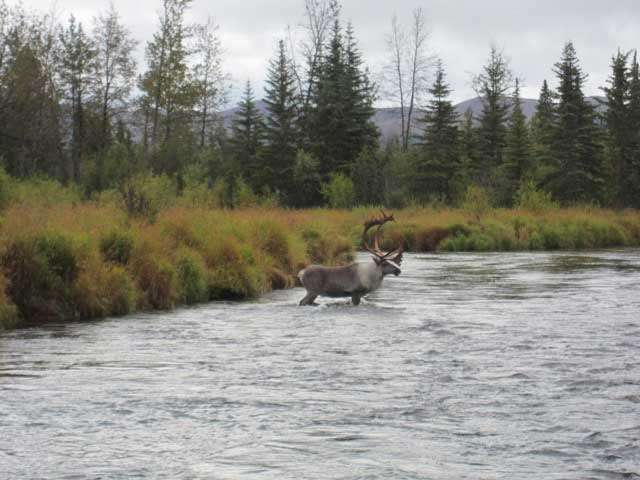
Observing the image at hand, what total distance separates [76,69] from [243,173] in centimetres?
1317

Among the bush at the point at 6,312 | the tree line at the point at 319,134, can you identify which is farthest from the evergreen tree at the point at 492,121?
the bush at the point at 6,312

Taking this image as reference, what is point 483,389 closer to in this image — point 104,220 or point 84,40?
point 104,220

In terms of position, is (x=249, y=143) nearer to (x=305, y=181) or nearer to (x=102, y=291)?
(x=305, y=181)

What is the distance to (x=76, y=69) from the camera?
44.8m

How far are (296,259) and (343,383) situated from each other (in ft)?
37.0

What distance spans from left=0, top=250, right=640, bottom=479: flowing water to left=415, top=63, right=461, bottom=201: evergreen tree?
1527 inches

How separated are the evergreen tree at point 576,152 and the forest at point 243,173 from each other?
10cm

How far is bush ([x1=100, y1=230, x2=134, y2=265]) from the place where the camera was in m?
14.5

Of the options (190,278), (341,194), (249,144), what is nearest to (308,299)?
(190,278)

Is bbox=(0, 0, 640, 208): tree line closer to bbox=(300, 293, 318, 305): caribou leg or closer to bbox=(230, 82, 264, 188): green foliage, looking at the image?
bbox=(230, 82, 264, 188): green foliage

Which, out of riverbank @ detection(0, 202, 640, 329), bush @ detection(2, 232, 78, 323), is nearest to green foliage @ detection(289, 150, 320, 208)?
riverbank @ detection(0, 202, 640, 329)

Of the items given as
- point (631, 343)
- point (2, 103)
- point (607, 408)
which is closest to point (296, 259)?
point (631, 343)

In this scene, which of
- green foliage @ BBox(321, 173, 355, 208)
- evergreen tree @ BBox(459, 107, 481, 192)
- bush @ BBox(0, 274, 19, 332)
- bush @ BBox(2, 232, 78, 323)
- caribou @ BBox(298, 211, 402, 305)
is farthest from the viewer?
evergreen tree @ BBox(459, 107, 481, 192)

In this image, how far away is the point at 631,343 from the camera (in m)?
10.7
